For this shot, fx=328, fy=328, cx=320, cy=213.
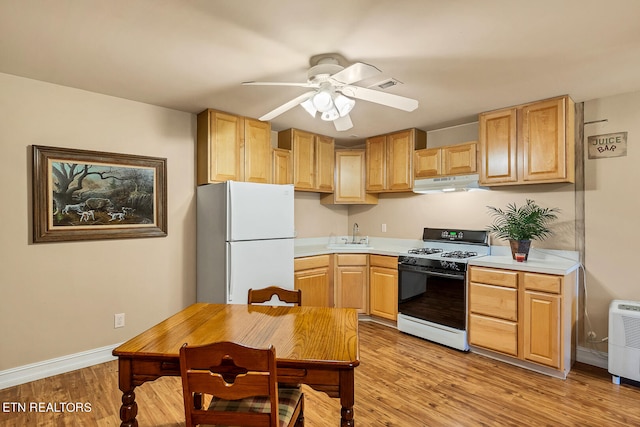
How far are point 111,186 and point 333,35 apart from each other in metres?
2.35

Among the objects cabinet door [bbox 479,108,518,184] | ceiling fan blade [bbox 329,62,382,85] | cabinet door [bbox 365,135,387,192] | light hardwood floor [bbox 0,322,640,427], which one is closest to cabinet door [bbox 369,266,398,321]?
light hardwood floor [bbox 0,322,640,427]

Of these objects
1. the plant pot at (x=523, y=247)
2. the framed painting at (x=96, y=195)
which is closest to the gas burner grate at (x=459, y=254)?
the plant pot at (x=523, y=247)

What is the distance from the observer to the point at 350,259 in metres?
4.07

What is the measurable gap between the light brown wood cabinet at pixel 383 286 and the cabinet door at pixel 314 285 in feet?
1.82

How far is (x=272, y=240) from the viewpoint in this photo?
3.21 metres

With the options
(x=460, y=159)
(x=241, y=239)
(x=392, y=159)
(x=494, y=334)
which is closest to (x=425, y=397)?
(x=494, y=334)

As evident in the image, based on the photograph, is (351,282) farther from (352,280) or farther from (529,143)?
(529,143)

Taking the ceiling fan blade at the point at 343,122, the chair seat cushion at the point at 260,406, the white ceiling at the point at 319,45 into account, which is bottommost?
the chair seat cushion at the point at 260,406

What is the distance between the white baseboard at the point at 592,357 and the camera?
2.88 metres

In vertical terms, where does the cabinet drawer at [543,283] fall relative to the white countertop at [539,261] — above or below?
below

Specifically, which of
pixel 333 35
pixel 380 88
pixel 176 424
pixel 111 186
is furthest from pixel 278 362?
pixel 111 186

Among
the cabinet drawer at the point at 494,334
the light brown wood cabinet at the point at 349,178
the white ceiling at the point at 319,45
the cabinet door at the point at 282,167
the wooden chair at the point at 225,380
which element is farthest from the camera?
the light brown wood cabinet at the point at 349,178

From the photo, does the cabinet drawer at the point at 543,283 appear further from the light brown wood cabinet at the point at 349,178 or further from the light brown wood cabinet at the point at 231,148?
the light brown wood cabinet at the point at 231,148

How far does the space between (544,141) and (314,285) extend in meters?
2.71
